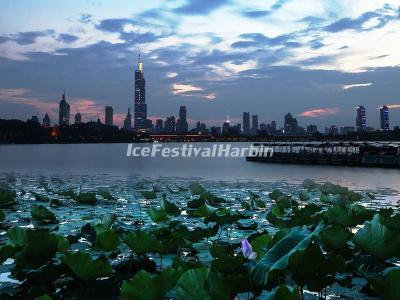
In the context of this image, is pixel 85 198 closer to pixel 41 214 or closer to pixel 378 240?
pixel 41 214

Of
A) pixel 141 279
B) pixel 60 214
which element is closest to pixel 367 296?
pixel 141 279

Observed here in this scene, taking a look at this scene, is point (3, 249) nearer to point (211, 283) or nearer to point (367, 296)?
point (211, 283)

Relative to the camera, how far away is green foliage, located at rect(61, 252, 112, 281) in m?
3.42

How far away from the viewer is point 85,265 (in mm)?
3469

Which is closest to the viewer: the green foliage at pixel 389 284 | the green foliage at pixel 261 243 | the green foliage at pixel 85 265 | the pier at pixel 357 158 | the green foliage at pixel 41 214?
the green foliage at pixel 389 284

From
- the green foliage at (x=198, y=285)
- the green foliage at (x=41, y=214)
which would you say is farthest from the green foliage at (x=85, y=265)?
the green foliage at (x=41, y=214)

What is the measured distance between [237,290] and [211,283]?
257 mm

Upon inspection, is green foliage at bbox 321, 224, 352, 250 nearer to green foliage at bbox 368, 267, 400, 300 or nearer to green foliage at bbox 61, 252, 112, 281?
green foliage at bbox 368, 267, 400, 300

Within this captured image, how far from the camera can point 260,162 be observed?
65188 millimetres

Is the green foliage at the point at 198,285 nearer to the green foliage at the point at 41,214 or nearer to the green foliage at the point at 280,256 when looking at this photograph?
the green foliage at the point at 280,256

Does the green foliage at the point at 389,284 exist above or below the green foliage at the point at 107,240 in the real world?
above

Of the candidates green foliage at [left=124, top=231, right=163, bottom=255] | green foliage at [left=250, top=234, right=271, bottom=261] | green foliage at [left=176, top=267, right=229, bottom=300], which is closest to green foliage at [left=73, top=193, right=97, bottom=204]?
green foliage at [left=124, top=231, right=163, bottom=255]

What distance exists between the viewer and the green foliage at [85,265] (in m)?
3.42

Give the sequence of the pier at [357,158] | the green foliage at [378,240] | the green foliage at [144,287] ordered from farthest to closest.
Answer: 1. the pier at [357,158]
2. the green foliage at [378,240]
3. the green foliage at [144,287]
